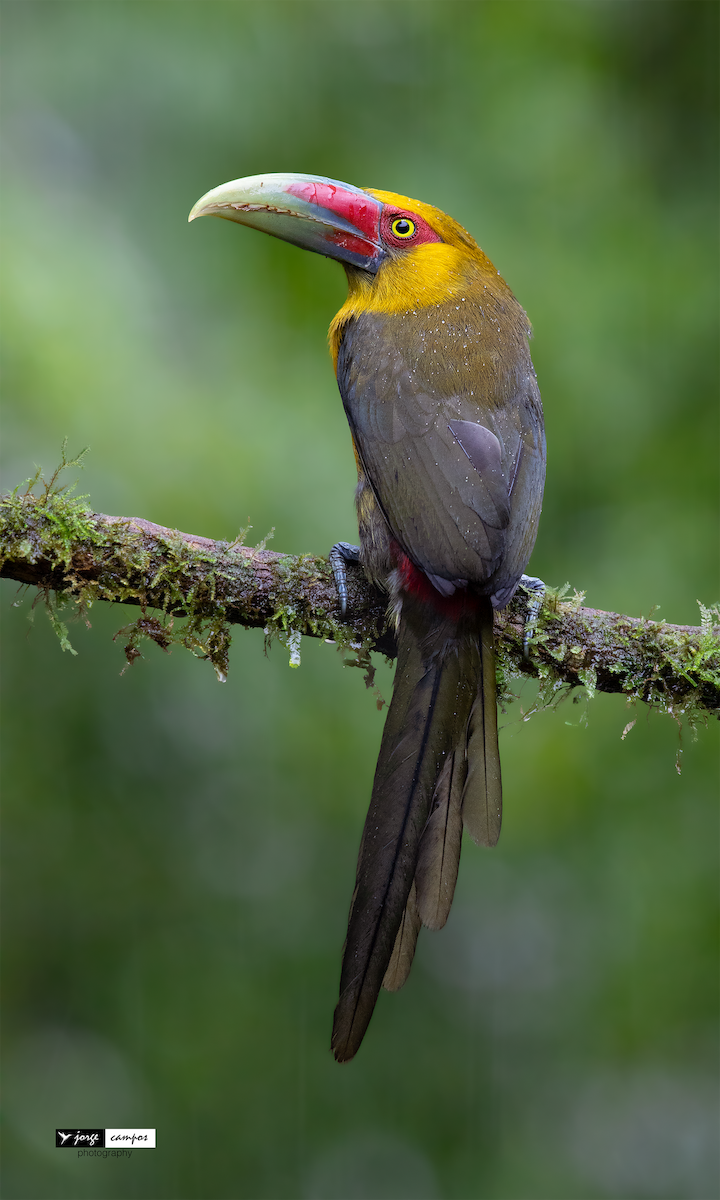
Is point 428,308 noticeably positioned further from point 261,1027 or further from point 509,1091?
point 509,1091

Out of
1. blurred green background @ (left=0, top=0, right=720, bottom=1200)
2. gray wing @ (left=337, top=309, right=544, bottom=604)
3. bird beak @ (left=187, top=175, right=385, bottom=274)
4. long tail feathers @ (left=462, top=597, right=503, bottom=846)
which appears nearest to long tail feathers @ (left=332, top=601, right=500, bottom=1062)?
long tail feathers @ (left=462, top=597, right=503, bottom=846)

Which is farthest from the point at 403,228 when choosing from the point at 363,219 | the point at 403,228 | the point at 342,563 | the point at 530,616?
the point at 530,616

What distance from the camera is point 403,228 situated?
274 cm

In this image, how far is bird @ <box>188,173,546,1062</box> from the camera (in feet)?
6.65

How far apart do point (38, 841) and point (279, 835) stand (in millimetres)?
772

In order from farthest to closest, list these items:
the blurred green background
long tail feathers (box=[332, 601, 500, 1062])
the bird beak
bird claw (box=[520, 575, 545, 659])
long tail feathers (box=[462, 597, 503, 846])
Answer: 1. the blurred green background
2. the bird beak
3. bird claw (box=[520, 575, 545, 659])
4. long tail feathers (box=[462, 597, 503, 846])
5. long tail feathers (box=[332, 601, 500, 1062])

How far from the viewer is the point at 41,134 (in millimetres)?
3479

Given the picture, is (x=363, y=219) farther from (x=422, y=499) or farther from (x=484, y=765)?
(x=484, y=765)

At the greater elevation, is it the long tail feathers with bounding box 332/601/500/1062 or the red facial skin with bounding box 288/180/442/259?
the red facial skin with bounding box 288/180/442/259

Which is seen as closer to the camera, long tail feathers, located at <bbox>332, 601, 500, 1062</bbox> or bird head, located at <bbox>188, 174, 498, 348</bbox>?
long tail feathers, located at <bbox>332, 601, 500, 1062</bbox>

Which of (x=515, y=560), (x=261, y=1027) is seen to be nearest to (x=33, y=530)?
(x=515, y=560)

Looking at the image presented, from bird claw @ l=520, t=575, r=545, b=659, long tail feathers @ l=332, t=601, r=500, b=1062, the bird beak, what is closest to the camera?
long tail feathers @ l=332, t=601, r=500, b=1062

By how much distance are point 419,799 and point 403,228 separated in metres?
1.54

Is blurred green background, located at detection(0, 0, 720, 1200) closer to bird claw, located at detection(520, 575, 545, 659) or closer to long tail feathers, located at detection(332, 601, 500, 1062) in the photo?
bird claw, located at detection(520, 575, 545, 659)
